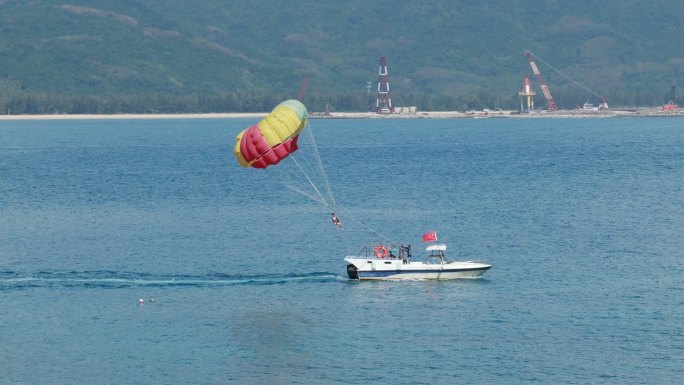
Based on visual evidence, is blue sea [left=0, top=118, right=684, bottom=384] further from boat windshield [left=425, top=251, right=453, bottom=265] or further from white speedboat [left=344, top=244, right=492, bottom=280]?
boat windshield [left=425, top=251, right=453, bottom=265]

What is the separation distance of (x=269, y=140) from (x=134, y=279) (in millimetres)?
19262

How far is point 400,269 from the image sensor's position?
10719 centimetres

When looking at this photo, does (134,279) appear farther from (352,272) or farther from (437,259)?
(437,259)

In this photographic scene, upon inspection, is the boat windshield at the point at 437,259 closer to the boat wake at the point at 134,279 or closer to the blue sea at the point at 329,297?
the blue sea at the point at 329,297

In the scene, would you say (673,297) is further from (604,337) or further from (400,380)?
(400,380)

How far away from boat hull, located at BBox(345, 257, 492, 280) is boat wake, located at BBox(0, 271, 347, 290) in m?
2.55

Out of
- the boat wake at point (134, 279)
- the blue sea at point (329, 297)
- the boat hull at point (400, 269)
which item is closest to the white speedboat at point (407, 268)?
the boat hull at point (400, 269)

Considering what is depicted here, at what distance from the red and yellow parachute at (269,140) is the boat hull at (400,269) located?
12.2 m

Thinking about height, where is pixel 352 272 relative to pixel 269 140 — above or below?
below

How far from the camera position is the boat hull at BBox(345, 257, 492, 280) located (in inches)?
4210

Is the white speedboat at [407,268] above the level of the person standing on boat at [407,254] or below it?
below

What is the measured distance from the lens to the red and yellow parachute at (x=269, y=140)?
9975cm

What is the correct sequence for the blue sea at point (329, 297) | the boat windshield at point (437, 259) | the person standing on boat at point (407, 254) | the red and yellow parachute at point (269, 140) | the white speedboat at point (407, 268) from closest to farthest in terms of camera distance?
the blue sea at point (329, 297)
the red and yellow parachute at point (269, 140)
the white speedboat at point (407, 268)
the person standing on boat at point (407, 254)
the boat windshield at point (437, 259)

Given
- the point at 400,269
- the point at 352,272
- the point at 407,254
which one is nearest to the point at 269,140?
the point at 352,272
